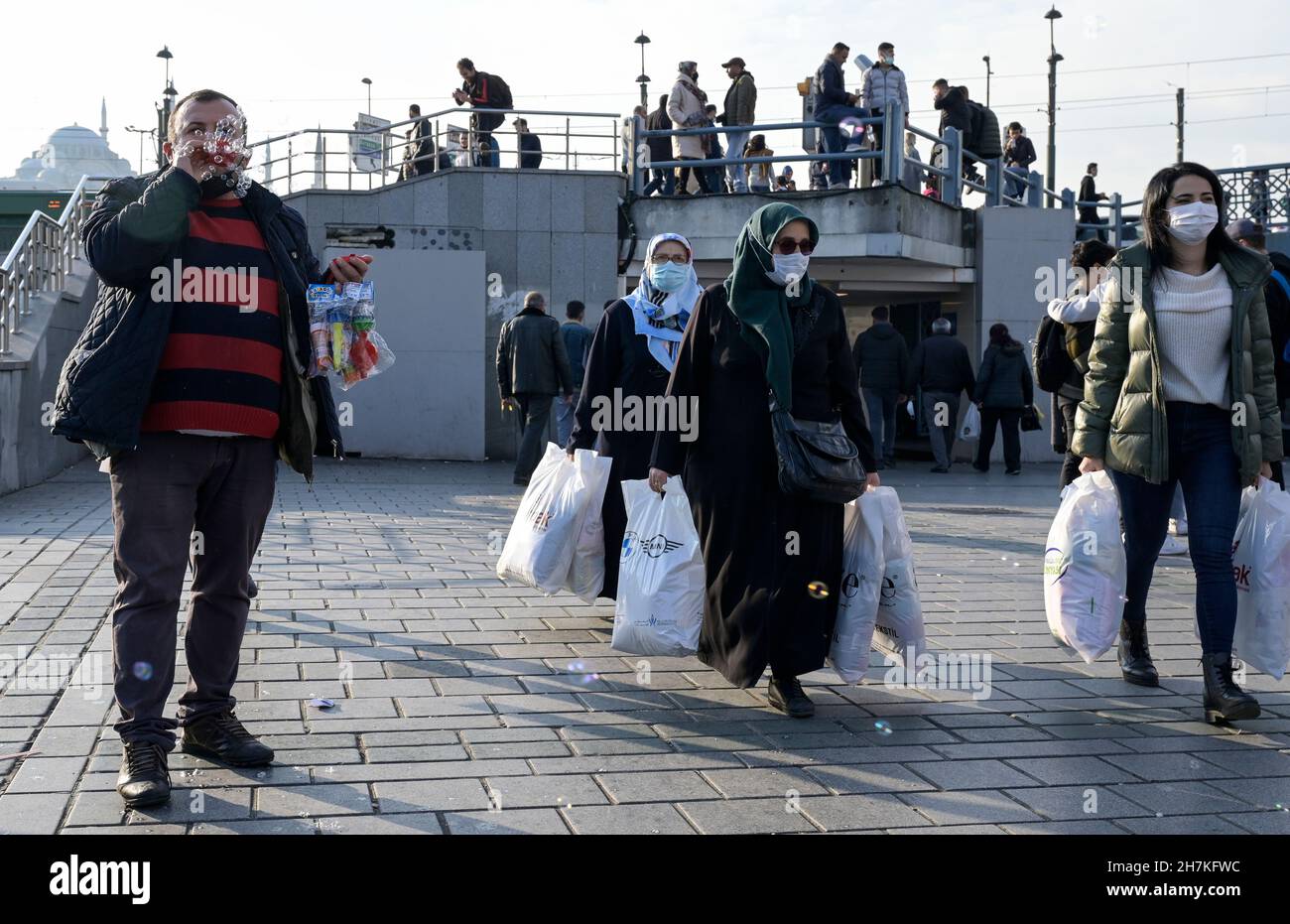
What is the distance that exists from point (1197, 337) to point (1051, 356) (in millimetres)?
2501

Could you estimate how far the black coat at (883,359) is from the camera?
57.1 ft

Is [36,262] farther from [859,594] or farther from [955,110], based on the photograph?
[955,110]

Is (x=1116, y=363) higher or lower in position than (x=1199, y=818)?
higher

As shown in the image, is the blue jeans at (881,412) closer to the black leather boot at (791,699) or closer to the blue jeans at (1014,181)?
the blue jeans at (1014,181)

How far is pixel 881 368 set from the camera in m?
17.4

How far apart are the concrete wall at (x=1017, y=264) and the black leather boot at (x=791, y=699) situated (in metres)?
15.2

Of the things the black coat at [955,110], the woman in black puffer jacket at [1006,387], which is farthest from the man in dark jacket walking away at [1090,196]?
the woman in black puffer jacket at [1006,387]

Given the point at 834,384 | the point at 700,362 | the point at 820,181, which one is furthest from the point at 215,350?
the point at 820,181

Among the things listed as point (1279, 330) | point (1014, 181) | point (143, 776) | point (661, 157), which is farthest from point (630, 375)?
point (1014, 181)

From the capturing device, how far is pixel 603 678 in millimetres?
5633

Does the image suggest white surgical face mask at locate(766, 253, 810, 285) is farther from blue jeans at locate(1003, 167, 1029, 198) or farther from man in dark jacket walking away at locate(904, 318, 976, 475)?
blue jeans at locate(1003, 167, 1029, 198)
